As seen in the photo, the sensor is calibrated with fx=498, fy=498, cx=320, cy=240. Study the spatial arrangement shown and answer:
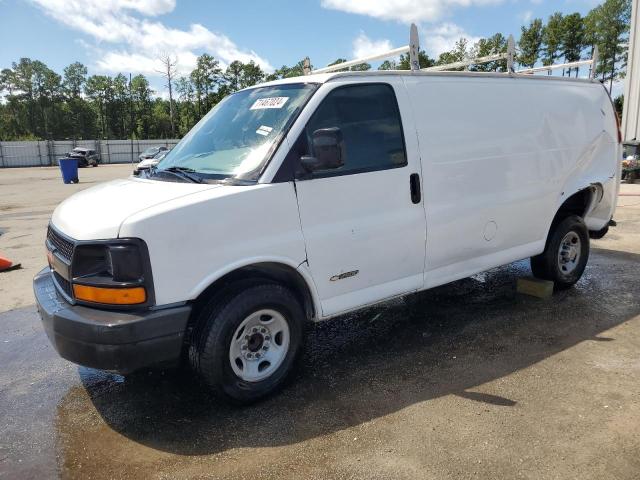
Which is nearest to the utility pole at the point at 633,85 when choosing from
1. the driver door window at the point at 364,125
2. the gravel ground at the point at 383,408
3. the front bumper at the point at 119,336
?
the gravel ground at the point at 383,408

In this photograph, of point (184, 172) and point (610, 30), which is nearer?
point (184, 172)

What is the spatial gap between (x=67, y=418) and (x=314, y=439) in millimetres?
1747

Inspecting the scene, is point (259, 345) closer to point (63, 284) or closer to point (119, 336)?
point (119, 336)

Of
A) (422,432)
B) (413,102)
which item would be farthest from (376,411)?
(413,102)

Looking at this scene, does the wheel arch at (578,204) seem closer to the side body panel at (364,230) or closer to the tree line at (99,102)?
the side body panel at (364,230)

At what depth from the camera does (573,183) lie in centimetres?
524

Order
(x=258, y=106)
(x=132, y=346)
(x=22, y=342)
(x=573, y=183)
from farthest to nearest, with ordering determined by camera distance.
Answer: (x=573, y=183), (x=22, y=342), (x=258, y=106), (x=132, y=346)

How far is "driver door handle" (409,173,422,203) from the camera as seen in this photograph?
12.7 ft

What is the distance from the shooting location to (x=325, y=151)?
3219mm

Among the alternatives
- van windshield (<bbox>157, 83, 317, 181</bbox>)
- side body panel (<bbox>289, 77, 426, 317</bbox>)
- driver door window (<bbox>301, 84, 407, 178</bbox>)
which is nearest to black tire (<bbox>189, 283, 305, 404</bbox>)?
side body panel (<bbox>289, 77, 426, 317</bbox>)

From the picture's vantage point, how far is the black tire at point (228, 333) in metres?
3.10

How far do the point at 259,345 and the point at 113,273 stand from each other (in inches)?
43.6

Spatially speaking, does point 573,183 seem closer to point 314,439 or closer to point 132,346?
point 314,439

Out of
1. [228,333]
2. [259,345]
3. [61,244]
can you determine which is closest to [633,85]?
[259,345]
